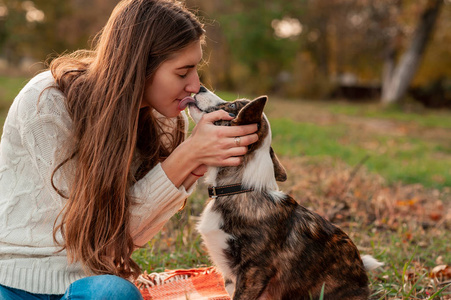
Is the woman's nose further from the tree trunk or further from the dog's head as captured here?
the tree trunk

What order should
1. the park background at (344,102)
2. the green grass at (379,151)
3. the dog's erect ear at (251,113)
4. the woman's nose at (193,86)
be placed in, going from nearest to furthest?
1. the dog's erect ear at (251,113)
2. the woman's nose at (193,86)
3. the park background at (344,102)
4. the green grass at (379,151)

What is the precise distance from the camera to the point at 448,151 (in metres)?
9.38

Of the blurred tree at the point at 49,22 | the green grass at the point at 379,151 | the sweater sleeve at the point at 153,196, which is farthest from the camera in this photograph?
the blurred tree at the point at 49,22

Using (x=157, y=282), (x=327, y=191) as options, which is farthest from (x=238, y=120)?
(x=327, y=191)

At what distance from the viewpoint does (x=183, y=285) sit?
2.95 metres

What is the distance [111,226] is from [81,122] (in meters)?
0.56

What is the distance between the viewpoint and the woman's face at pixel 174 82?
7.72ft

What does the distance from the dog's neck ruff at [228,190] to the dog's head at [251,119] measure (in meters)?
0.08

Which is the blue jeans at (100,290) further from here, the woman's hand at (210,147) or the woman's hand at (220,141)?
the woman's hand at (220,141)

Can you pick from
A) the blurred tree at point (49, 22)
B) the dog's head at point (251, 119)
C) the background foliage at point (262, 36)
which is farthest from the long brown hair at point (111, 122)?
the blurred tree at point (49, 22)

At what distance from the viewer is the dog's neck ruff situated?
235 centimetres

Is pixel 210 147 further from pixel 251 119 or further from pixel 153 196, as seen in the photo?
pixel 153 196

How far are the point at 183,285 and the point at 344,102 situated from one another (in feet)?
68.0

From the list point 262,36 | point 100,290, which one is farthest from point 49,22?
point 100,290
